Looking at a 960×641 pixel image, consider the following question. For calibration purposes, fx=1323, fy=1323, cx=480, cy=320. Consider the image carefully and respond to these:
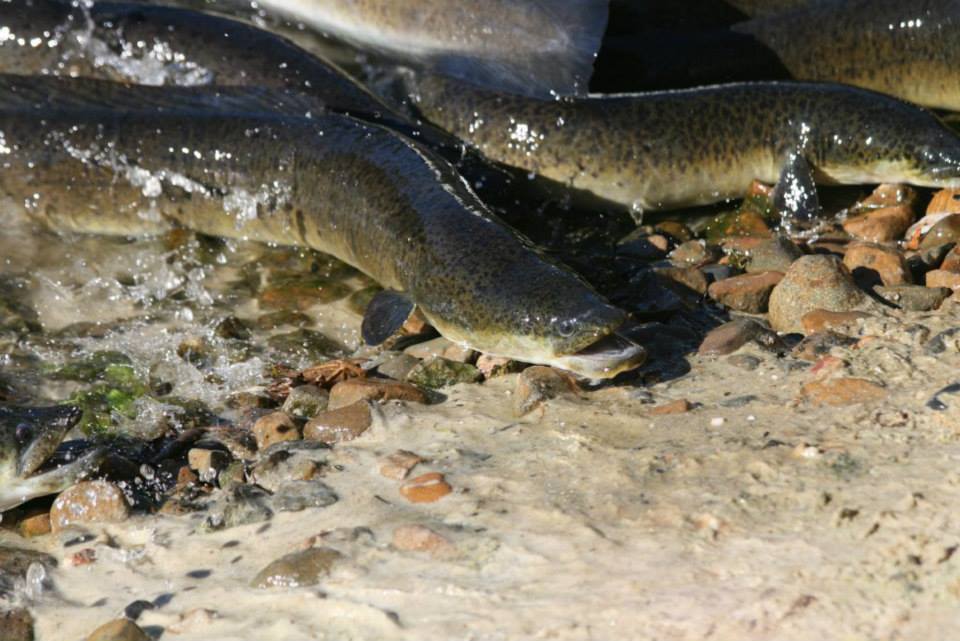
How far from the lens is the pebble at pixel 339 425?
4.25m

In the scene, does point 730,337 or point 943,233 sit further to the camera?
point 943,233

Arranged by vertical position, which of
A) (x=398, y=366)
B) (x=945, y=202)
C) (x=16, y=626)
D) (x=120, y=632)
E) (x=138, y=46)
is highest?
(x=138, y=46)

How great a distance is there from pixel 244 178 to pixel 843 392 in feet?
10.3

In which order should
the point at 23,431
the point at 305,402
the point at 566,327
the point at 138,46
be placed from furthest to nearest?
1. the point at 138,46
2. the point at 305,402
3. the point at 566,327
4. the point at 23,431

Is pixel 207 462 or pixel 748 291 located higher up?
pixel 748 291

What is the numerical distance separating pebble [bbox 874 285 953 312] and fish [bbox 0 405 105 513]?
2.76m

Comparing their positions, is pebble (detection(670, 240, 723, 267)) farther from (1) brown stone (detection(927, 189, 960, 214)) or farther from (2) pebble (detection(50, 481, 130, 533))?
(2) pebble (detection(50, 481, 130, 533))

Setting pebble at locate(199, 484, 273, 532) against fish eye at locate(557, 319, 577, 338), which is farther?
fish eye at locate(557, 319, 577, 338)

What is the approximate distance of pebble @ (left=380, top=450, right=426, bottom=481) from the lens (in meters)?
3.93

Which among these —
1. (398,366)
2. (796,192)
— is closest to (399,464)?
(398,366)

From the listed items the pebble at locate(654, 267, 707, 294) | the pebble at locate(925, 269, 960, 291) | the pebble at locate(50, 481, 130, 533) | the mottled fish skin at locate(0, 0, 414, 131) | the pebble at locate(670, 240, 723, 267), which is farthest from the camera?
the mottled fish skin at locate(0, 0, 414, 131)

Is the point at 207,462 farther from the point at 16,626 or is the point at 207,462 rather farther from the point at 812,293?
the point at 812,293

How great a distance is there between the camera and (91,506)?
393 centimetres

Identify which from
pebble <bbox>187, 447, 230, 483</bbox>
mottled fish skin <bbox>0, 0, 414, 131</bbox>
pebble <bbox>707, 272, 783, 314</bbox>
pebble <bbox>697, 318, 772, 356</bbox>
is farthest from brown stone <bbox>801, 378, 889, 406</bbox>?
mottled fish skin <bbox>0, 0, 414, 131</bbox>
